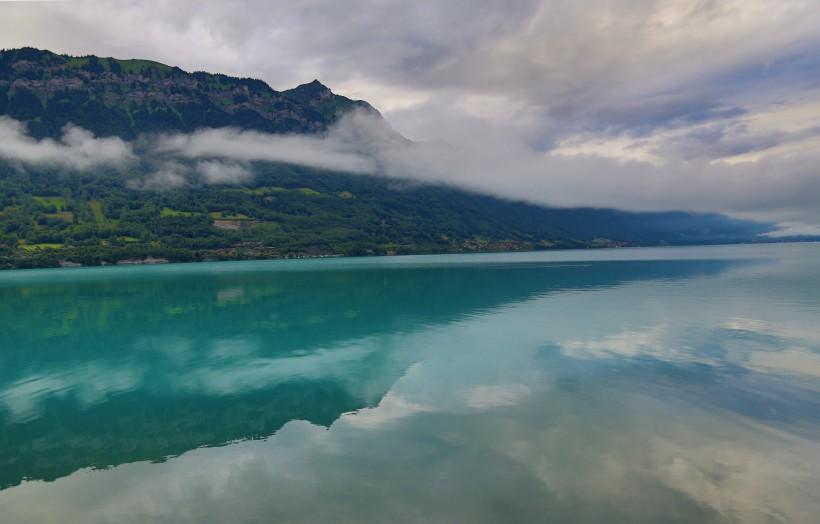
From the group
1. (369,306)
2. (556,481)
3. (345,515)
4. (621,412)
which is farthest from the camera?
(369,306)

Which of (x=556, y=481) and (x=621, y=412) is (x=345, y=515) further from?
(x=621, y=412)

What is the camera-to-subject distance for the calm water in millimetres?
13672

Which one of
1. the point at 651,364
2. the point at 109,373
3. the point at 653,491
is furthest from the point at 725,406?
the point at 109,373

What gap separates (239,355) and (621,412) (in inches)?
1040

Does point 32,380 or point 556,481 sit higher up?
point 556,481

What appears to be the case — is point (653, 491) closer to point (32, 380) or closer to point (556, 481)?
point (556, 481)

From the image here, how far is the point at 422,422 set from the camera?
2002 cm

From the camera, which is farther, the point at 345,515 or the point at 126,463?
the point at 126,463

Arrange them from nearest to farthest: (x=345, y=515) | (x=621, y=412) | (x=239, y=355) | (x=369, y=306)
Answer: (x=345, y=515), (x=621, y=412), (x=239, y=355), (x=369, y=306)

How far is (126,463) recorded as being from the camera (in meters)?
16.7

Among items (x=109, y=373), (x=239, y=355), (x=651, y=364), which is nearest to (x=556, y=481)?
(x=651, y=364)

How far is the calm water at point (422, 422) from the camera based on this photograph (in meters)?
13.7

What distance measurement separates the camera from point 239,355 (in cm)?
3447

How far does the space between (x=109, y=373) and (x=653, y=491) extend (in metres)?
31.9
